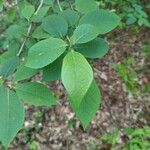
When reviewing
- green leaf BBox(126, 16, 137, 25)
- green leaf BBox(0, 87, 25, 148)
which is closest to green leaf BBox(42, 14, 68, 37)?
green leaf BBox(0, 87, 25, 148)

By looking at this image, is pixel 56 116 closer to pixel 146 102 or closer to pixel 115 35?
pixel 146 102

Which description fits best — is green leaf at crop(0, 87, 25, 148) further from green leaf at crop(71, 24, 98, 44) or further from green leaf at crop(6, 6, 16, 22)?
green leaf at crop(6, 6, 16, 22)

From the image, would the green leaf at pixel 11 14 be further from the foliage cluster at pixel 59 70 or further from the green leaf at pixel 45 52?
the green leaf at pixel 45 52

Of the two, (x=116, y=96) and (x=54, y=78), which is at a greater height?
(x=54, y=78)

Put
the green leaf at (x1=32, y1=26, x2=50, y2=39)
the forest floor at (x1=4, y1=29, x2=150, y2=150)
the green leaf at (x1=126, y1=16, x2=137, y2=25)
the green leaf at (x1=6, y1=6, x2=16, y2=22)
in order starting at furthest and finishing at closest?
1. the forest floor at (x1=4, y1=29, x2=150, y2=150)
2. the green leaf at (x1=126, y1=16, x2=137, y2=25)
3. the green leaf at (x1=6, y1=6, x2=16, y2=22)
4. the green leaf at (x1=32, y1=26, x2=50, y2=39)

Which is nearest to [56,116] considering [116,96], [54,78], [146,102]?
[116,96]

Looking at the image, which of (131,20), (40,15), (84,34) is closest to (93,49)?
(84,34)
